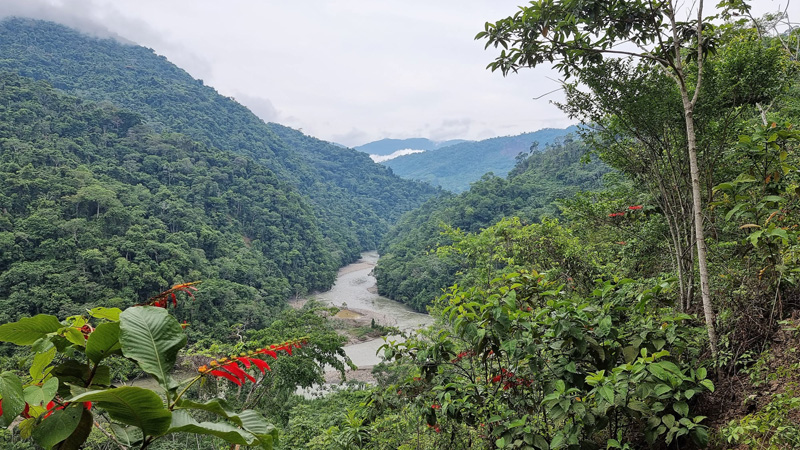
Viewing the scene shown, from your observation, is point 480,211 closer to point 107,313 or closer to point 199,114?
point 107,313

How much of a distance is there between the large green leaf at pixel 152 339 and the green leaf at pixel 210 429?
0.24 feet

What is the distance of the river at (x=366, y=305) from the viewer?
2334 cm

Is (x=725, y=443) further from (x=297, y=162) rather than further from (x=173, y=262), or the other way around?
(x=297, y=162)

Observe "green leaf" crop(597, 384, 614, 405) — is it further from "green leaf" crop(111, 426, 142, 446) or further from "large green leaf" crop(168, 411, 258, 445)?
"green leaf" crop(111, 426, 142, 446)

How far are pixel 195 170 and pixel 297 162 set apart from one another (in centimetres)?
3989

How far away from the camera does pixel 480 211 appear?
3897 centimetres

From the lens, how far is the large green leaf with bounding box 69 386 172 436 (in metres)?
0.78

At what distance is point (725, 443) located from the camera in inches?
77.1

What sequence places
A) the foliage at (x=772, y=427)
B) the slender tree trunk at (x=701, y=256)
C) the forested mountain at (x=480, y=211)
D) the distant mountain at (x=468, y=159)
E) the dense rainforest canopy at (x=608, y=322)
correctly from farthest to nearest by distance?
the distant mountain at (x=468, y=159), the forested mountain at (x=480, y=211), the slender tree trunk at (x=701, y=256), the foliage at (x=772, y=427), the dense rainforest canopy at (x=608, y=322)

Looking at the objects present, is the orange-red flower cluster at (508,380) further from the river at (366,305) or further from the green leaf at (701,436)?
the river at (366,305)

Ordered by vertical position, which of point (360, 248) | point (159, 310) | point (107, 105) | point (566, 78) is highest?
point (107, 105)

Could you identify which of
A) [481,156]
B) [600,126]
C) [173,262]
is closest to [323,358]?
[600,126]

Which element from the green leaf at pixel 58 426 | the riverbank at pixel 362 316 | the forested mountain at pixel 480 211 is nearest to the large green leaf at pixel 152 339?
the green leaf at pixel 58 426

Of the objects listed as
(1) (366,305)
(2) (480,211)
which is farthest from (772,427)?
(2) (480,211)
